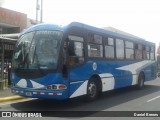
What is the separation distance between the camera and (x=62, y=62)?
1011cm

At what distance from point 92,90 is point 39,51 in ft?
9.68

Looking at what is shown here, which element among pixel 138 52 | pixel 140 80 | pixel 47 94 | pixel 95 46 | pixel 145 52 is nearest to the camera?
pixel 47 94

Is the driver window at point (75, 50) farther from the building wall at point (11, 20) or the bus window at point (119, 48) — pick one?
the building wall at point (11, 20)

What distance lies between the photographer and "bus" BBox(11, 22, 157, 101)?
10.1 meters

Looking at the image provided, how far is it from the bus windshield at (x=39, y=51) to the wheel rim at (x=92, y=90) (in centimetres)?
241

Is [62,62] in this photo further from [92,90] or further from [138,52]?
[138,52]

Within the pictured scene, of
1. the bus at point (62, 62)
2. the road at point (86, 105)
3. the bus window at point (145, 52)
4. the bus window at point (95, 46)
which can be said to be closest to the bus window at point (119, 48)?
the bus at point (62, 62)

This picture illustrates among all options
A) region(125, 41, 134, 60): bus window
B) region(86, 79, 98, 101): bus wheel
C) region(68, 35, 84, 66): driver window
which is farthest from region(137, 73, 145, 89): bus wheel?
region(68, 35, 84, 66): driver window

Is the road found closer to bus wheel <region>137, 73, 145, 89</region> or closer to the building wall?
bus wheel <region>137, 73, 145, 89</region>

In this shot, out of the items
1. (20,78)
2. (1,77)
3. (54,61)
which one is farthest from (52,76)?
(1,77)

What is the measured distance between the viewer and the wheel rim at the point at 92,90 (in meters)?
11.9

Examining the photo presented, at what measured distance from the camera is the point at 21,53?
10711mm

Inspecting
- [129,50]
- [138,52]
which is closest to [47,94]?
[129,50]

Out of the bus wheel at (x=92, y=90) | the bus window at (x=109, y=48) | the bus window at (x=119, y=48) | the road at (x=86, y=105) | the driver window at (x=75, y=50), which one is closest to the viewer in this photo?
the road at (x=86, y=105)
